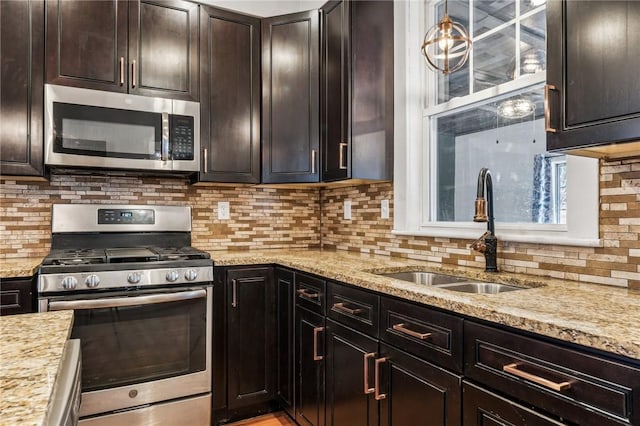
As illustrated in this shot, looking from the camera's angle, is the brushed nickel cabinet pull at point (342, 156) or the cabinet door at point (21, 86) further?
the brushed nickel cabinet pull at point (342, 156)

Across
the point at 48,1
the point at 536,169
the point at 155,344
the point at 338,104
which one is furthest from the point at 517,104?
the point at 48,1

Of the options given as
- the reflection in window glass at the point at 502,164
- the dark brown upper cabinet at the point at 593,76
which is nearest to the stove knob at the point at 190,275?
the reflection in window glass at the point at 502,164

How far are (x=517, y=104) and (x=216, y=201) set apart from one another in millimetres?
1903

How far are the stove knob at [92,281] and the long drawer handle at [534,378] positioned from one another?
1.76m

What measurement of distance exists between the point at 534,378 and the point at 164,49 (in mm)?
2410

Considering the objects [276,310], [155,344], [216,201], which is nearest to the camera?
[155,344]

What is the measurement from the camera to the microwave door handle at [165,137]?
2.42 meters

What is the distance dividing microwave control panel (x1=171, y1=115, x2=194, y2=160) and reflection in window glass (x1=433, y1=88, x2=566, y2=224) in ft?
4.63

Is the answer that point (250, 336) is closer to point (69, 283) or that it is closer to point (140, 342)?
point (140, 342)

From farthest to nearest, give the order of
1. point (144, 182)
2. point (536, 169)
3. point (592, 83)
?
1. point (144, 182)
2. point (536, 169)
3. point (592, 83)

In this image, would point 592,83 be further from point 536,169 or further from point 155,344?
point 155,344

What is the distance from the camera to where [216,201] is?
2.89m

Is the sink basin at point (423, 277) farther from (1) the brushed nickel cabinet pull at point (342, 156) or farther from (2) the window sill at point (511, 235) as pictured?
(1) the brushed nickel cabinet pull at point (342, 156)

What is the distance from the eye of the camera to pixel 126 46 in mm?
2365
